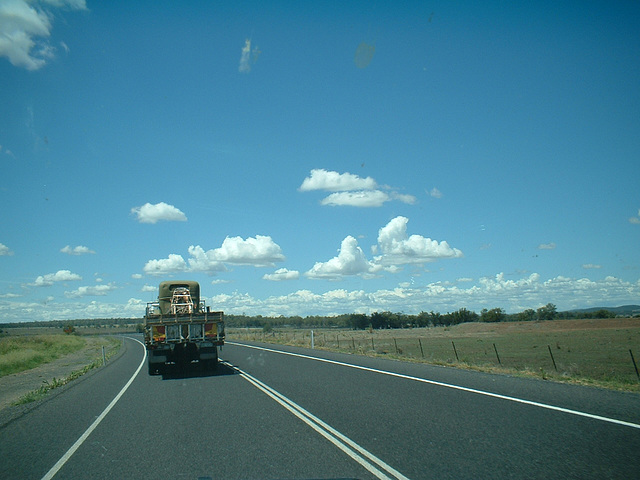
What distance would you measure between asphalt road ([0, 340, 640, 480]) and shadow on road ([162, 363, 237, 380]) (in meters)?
4.19

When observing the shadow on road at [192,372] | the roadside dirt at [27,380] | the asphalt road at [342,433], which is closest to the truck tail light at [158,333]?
the shadow on road at [192,372]

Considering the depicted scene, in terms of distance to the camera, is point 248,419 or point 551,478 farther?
point 248,419

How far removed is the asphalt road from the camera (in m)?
5.51

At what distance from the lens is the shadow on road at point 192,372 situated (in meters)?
16.7

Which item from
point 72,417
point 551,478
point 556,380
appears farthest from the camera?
point 556,380

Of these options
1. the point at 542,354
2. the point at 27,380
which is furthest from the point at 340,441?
the point at 542,354

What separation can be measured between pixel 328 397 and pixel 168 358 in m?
9.15

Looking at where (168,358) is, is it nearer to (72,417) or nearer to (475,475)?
(72,417)

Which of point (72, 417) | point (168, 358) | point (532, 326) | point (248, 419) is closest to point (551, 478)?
point (248, 419)

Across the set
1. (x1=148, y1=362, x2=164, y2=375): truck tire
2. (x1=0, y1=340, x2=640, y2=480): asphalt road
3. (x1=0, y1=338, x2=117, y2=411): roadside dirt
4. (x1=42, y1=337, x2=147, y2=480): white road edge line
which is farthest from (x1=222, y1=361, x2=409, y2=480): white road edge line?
(x1=0, y1=338, x2=117, y2=411): roadside dirt

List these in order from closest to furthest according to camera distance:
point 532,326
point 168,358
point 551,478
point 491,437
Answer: point 551,478
point 491,437
point 168,358
point 532,326

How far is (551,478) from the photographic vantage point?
16.0 ft

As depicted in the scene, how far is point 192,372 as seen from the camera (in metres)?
18.1

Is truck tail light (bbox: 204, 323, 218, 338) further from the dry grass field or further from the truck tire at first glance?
the dry grass field
